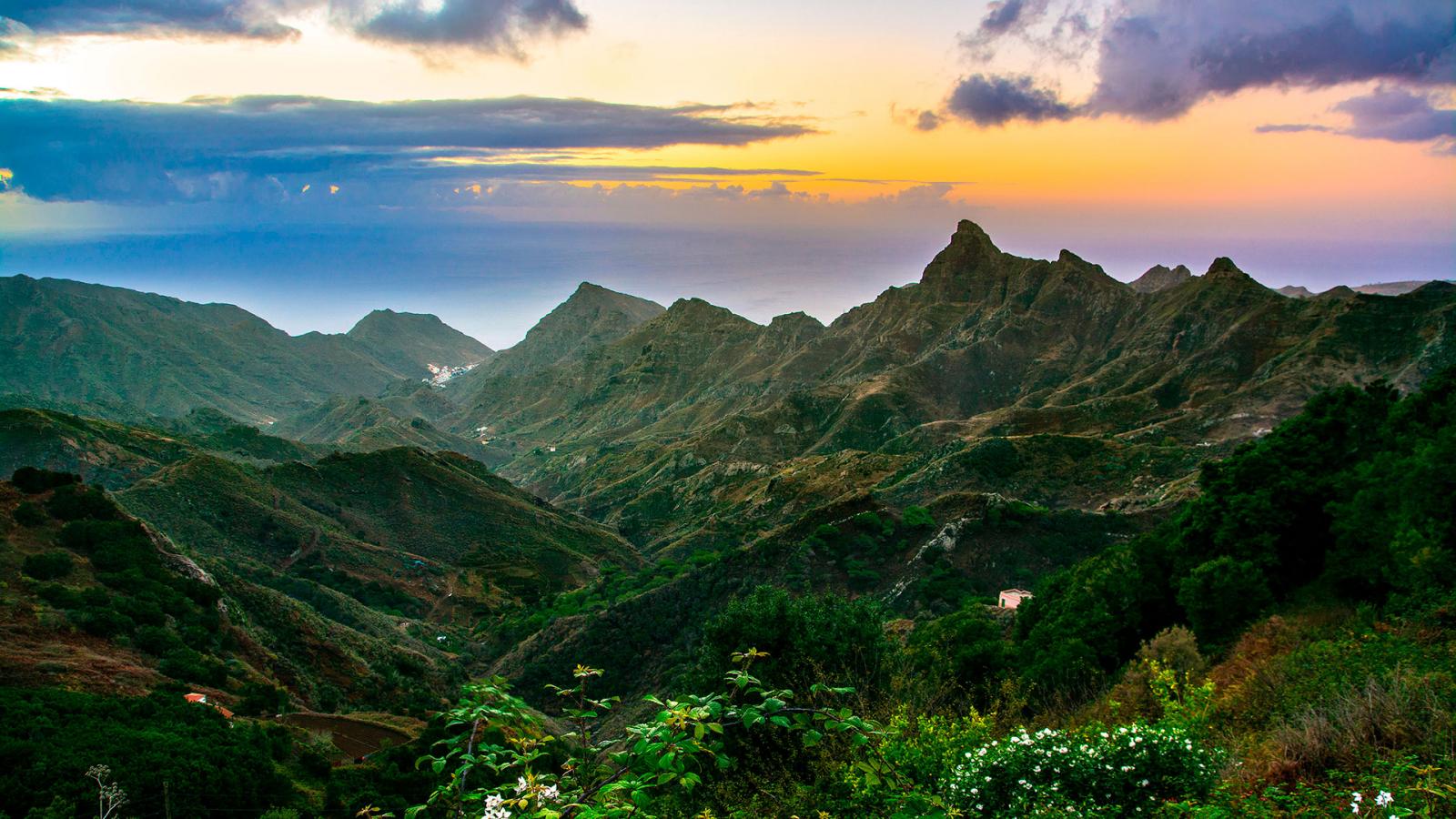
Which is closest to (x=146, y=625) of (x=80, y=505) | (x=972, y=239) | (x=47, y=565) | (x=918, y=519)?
(x=47, y=565)

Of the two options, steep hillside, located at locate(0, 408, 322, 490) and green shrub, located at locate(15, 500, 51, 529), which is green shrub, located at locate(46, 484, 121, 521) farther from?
steep hillside, located at locate(0, 408, 322, 490)

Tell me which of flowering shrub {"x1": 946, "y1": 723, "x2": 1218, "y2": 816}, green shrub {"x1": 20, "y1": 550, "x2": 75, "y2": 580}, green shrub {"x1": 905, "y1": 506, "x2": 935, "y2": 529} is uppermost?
flowering shrub {"x1": 946, "y1": 723, "x2": 1218, "y2": 816}

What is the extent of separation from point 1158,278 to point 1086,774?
186246 millimetres

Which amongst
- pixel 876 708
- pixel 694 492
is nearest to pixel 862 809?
pixel 876 708

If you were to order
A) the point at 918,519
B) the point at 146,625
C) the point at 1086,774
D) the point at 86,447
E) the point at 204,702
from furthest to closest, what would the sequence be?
1. the point at 86,447
2. the point at 918,519
3. the point at 146,625
4. the point at 204,702
5. the point at 1086,774

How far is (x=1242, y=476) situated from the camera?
3259 cm

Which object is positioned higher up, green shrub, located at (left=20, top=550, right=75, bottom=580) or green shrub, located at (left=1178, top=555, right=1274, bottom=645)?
green shrub, located at (left=1178, top=555, right=1274, bottom=645)

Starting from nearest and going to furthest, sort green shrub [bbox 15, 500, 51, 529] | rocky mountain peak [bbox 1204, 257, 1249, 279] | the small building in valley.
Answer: the small building in valley
green shrub [bbox 15, 500, 51, 529]
rocky mountain peak [bbox 1204, 257, 1249, 279]

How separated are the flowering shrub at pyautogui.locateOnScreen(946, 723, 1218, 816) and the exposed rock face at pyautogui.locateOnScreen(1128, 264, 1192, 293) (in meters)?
173

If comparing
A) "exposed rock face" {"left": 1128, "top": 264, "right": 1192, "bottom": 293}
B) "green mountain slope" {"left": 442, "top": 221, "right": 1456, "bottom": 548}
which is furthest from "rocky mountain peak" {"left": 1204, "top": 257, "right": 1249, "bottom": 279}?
"exposed rock face" {"left": 1128, "top": 264, "right": 1192, "bottom": 293}

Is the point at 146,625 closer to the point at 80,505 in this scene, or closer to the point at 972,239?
the point at 80,505

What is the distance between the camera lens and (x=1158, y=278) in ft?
556

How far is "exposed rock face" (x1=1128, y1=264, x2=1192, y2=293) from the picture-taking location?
538 feet

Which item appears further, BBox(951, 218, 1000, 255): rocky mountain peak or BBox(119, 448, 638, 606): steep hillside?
BBox(951, 218, 1000, 255): rocky mountain peak
